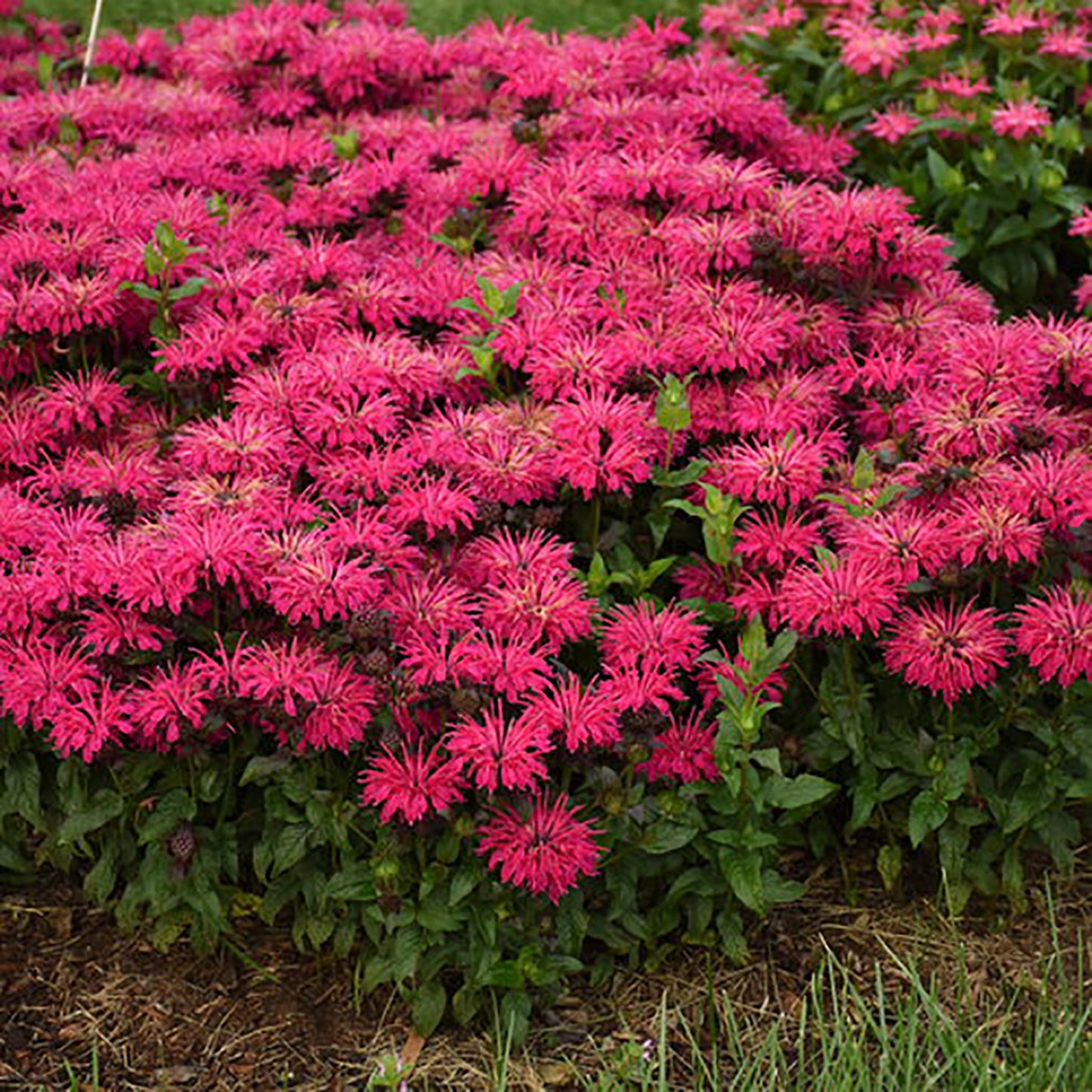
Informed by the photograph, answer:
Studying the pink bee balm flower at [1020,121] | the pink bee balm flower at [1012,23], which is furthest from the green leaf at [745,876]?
the pink bee balm flower at [1012,23]

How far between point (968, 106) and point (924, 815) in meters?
2.16

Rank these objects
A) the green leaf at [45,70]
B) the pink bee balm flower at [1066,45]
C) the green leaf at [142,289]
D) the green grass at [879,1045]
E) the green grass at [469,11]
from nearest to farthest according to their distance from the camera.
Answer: the green grass at [879,1045]
the green leaf at [142,289]
the pink bee balm flower at [1066,45]
the green leaf at [45,70]
the green grass at [469,11]

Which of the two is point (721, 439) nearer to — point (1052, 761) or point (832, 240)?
point (832, 240)

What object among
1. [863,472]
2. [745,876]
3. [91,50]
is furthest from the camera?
[91,50]

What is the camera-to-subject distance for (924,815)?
2.61 meters

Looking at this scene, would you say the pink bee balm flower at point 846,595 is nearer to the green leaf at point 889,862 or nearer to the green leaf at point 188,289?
the green leaf at point 889,862

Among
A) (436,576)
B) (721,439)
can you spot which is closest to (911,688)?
(721,439)

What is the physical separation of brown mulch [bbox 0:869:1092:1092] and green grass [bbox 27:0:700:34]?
3.87 m

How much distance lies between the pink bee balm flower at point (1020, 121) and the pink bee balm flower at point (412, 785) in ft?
7.69

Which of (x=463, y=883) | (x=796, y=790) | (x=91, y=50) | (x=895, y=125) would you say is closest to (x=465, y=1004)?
→ (x=463, y=883)

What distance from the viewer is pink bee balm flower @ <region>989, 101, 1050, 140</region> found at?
3.79 m

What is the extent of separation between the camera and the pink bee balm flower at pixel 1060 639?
242 cm

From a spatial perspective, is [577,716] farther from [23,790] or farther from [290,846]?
[23,790]

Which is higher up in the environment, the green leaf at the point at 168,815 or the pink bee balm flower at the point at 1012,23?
the pink bee balm flower at the point at 1012,23
